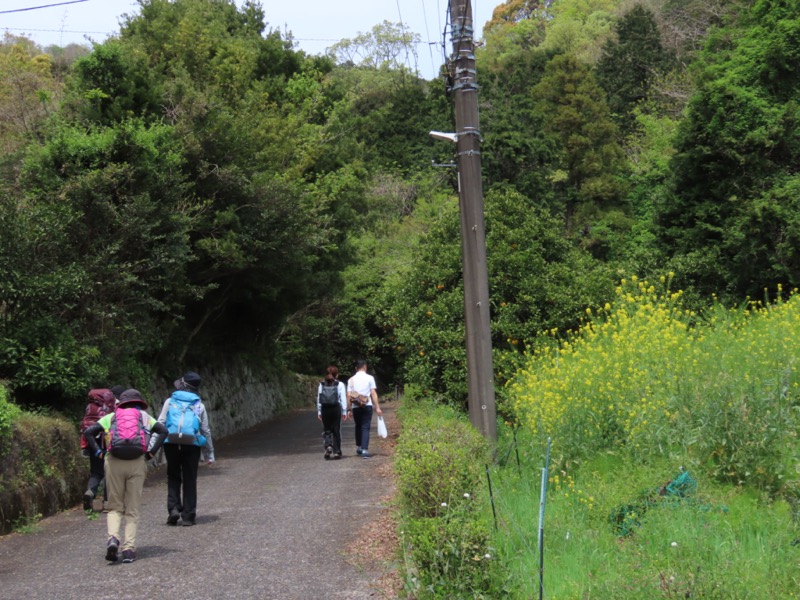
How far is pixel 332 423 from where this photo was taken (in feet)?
55.1

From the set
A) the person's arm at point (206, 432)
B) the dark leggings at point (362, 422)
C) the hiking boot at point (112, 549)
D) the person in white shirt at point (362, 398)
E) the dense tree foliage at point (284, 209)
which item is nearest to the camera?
the hiking boot at point (112, 549)

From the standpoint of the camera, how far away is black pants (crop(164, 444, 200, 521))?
10.4 m

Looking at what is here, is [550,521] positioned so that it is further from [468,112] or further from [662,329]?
[468,112]

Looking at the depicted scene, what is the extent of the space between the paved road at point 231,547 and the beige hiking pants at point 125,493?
336mm

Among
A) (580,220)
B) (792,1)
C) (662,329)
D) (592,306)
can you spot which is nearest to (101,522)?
(662,329)

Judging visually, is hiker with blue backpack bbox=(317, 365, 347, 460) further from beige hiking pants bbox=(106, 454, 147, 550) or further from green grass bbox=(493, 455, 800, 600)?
green grass bbox=(493, 455, 800, 600)

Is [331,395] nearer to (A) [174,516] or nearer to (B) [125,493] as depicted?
(A) [174,516]

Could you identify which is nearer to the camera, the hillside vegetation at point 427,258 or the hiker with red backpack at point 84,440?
the hillside vegetation at point 427,258

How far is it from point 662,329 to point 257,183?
40.1ft

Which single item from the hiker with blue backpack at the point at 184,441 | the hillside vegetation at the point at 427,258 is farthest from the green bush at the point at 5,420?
the hiker with blue backpack at the point at 184,441

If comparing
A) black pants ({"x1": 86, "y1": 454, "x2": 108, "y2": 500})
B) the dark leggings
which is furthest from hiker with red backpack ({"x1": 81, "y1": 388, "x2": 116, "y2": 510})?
the dark leggings

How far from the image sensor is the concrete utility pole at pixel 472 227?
1148cm

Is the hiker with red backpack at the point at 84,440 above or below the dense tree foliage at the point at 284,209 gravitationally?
below

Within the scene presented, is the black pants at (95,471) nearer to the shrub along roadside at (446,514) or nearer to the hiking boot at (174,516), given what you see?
the hiking boot at (174,516)
